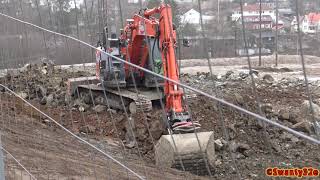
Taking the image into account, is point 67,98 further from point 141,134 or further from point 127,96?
point 141,134

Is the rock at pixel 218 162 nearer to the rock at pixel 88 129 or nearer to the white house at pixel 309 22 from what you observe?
the rock at pixel 88 129

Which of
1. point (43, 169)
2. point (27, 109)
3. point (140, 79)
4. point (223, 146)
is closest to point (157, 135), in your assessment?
point (223, 146)

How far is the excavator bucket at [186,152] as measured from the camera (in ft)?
17.1

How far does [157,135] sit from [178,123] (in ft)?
3.88

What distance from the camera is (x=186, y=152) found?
5.07 meters

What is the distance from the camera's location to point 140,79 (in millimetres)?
10617

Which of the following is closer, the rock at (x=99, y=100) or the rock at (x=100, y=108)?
the rock at (x=100, y=108)

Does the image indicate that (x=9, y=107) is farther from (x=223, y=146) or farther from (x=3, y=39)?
(x=223, y=146)

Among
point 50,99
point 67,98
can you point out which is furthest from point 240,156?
point 50,99

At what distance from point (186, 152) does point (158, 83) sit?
0.79 m

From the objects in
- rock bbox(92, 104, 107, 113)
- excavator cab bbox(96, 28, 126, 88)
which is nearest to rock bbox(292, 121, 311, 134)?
excavator cab bbox(96, 28, 126, 88)

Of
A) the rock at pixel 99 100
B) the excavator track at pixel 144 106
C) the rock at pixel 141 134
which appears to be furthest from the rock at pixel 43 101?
the rock at pixel 141 134

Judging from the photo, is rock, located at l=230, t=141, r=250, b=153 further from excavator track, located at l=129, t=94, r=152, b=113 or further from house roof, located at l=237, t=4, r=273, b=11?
house roof, located at l=237, t=4, r=273, b=11

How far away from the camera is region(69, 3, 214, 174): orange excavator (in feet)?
18.3
